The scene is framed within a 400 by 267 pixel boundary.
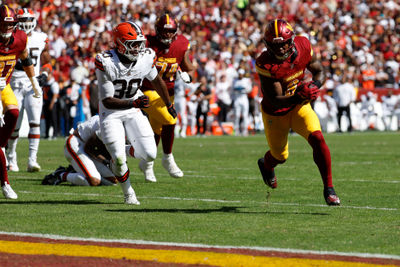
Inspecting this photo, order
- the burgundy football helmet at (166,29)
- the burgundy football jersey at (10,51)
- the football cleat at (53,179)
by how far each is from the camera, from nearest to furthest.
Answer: the burgundy football jersey at (10,51) < the football cleat at (53,179) < the burgundy football helmet at (166,29)

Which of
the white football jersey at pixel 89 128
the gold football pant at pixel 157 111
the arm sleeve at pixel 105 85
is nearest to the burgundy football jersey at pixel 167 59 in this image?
the gold football pant at pixel 157 111

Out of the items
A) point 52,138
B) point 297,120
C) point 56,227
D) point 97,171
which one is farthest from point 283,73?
point 52,138

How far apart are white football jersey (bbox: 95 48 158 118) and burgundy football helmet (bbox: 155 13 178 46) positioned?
2.16 metres

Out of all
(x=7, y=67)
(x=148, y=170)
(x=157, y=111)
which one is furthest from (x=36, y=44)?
(x=7, y=67)

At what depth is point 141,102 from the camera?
24.4 ft

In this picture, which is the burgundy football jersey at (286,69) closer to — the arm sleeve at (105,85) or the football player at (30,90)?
the arm sleeve at (105,85)

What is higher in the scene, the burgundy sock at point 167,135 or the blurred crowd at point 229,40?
the burgundy sock at point 167,135

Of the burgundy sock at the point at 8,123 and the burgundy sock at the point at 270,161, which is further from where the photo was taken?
the burgundy sock at the point at 8,123

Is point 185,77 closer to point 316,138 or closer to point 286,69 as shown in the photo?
point 286,69

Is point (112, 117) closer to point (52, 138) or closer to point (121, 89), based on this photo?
point (121, 89)

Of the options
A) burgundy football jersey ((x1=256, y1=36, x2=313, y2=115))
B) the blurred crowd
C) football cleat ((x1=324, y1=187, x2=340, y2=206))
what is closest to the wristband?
burgundy football jersey ((x1=256, y1=36, x2=313, y2=115))

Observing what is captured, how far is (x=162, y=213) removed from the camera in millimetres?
7051

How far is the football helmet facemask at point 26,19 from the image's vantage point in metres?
11.3

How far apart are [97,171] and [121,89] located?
2177 millimetres
